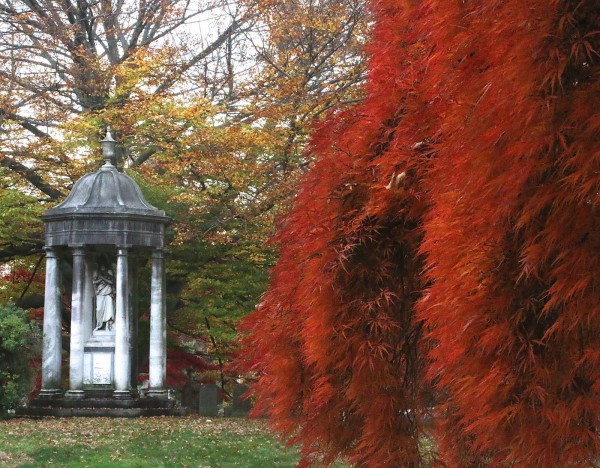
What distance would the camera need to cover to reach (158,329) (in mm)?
18766

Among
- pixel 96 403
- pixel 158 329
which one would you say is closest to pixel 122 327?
pixel 158 329

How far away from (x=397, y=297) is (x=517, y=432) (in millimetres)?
2343

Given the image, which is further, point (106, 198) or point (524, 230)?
point (106, 198)

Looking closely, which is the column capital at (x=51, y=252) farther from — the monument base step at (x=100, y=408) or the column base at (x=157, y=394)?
the column base at (x=157, y=394)

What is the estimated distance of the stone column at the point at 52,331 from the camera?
18.3 meters

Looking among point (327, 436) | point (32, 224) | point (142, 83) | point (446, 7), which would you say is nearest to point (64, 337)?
point (32, 224)

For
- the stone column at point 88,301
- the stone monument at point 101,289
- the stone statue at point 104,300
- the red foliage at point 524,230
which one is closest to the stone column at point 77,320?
the stone monument at point 101,289

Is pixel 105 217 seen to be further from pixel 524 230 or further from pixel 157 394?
pixel 524 230

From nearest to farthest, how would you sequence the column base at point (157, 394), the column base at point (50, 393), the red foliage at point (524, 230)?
the red foliage at point (524, 230) < the column base at point (50, 393) < the column base at point (157, 394)

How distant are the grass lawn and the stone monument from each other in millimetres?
2582

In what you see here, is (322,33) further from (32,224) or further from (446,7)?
(446,7)

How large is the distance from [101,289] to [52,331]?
128 cm

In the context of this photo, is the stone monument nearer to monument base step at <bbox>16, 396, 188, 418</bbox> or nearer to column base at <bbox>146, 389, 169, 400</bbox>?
column base at <bbox>146, 389, 169, 400</bbox>

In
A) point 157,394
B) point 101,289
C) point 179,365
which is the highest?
point 101,289
